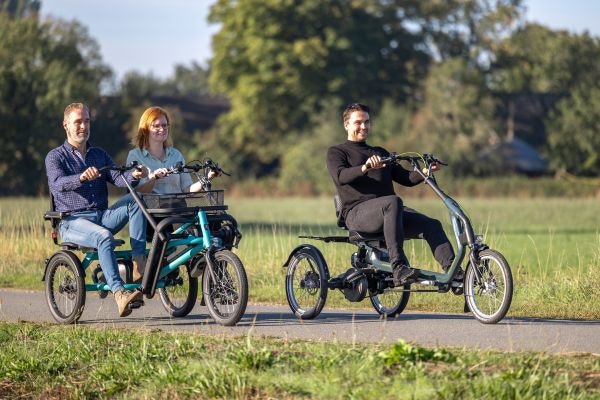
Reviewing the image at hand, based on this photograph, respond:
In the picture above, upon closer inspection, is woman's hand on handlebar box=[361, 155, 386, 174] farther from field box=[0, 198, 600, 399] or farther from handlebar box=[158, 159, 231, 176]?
field box=[0, 198, 600, 399]

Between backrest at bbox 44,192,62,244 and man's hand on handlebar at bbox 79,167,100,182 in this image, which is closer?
man's hand on handlebar at bbox 79,167,100,182

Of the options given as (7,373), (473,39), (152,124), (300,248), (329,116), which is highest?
(473,39)

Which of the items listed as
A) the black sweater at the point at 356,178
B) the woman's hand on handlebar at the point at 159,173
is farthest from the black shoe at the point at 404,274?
the woman's hand on handlebar at the point at 159,173

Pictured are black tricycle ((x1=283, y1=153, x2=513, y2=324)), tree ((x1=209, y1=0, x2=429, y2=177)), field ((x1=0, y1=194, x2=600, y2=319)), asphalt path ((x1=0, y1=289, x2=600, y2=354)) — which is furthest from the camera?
tree ((x1=209, y1=0, x2=429, y2=177))

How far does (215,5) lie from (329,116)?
11.4 metres

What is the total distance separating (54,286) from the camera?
12.0m

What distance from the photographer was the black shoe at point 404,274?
10953 millimetres

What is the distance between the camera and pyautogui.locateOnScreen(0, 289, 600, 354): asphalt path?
9578 mm

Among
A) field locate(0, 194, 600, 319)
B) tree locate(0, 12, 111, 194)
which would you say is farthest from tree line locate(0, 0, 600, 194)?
field locate(0, 194, 600, 319)

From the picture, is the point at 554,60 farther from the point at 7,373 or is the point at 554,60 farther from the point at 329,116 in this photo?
the point at 7,373

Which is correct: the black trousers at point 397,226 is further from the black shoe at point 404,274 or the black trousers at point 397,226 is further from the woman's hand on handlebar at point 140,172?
the woman's hand on handlebar at point 140,172

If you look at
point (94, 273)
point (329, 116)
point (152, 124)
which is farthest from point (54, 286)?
point (329, 116)

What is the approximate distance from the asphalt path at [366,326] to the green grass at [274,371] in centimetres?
63

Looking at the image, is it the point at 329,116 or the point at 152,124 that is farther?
the point at 329,116
